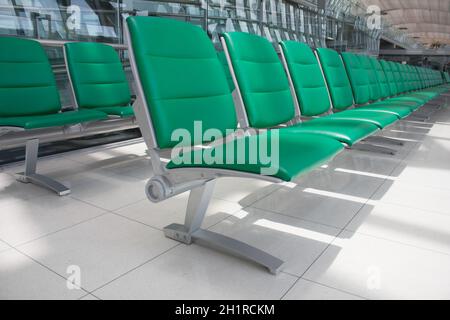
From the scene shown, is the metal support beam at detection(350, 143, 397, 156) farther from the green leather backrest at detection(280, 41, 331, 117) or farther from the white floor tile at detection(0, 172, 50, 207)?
the white floor tile at detection(0, 172, 50, 207)

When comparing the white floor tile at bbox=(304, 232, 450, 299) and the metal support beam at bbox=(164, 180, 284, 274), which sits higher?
the metal support beam at bbox=(164, 180, 284, 274)

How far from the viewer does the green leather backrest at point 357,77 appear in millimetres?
3217

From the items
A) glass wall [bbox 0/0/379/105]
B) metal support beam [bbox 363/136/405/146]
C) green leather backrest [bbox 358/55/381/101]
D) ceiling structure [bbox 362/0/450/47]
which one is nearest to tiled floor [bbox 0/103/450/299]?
metal support beam [bbox 363/136/405/146]

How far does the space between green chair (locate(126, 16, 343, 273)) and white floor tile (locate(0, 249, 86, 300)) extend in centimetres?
40

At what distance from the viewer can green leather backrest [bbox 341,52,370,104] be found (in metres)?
3.22

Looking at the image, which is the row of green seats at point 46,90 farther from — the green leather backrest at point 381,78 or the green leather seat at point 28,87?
the green leather backrest at point 381,78

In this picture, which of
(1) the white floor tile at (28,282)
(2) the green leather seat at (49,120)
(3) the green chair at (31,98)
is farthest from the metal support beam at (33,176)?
(1) the white floor tile at (28,282)

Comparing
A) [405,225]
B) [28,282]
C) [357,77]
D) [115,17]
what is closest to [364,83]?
[357,77]

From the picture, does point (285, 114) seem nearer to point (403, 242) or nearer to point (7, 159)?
point (403, 242)

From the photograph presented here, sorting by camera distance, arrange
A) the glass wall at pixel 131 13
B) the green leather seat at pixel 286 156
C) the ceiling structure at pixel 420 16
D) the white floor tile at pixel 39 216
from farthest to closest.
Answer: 1. the ceiling structure at pixel 420 16
2. the glass wall at pixel 131 13
3. the white floor tile at pixel 39 216
4. the green leather seat at pixel 286 156

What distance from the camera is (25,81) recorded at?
2342 millimetres

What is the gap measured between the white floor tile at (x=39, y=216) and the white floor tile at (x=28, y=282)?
174 mm
